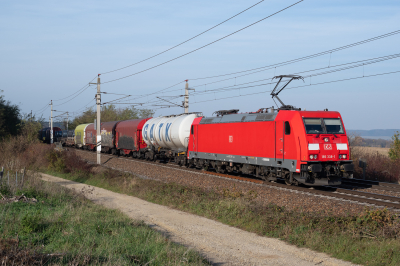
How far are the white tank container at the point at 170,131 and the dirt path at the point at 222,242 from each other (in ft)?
45.6

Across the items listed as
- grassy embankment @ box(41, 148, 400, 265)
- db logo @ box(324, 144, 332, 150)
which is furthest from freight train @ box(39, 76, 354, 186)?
grassy embankment @ box(41, 148, 400, 265)

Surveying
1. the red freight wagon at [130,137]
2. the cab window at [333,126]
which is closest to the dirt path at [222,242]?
the cab window at [333,126]

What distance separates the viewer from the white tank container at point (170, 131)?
91.0 ft

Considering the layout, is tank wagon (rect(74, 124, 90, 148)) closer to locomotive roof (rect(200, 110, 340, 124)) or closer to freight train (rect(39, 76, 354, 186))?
freight train (rect(39, 76, 354, 186))

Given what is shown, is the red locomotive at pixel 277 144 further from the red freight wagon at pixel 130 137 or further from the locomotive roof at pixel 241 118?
the red freight wagon at pixel 130 137

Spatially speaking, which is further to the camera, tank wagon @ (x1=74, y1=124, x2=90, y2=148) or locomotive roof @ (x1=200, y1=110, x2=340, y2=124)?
tank wagon @ (x1=74, y1=124, x2=90, y2=148)

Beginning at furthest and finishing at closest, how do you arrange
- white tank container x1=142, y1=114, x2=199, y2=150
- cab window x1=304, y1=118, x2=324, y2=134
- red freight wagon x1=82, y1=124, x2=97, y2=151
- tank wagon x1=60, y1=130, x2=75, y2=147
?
tank wagon x1=60, y1=130, x2=75, y2=147 < red freight wagon x1=82, y1=124, x2=97, y2=151 < white tank container x1=142, y1=114, x2=199, y2=150 < cab window x1=304, y1=118, x2=324, y2=134

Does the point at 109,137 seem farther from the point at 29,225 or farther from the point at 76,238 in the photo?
the point at 76,238

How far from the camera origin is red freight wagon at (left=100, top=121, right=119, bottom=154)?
139 ft

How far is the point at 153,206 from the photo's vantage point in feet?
48.0

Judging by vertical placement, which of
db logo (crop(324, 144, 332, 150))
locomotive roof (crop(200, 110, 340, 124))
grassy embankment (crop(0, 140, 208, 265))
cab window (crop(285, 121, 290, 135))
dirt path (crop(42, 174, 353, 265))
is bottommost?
dirt path (crop(42, 174, 353, 265))

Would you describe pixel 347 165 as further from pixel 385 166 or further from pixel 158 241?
pixel 158 241

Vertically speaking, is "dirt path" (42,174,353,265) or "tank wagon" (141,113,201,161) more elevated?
"tank wagon" (141,113,201,161)

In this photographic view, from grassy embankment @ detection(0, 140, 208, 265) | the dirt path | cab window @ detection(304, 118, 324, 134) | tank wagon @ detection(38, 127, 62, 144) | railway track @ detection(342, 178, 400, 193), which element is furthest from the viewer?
tank wagon @ detection(38, 127, 62, 144)
